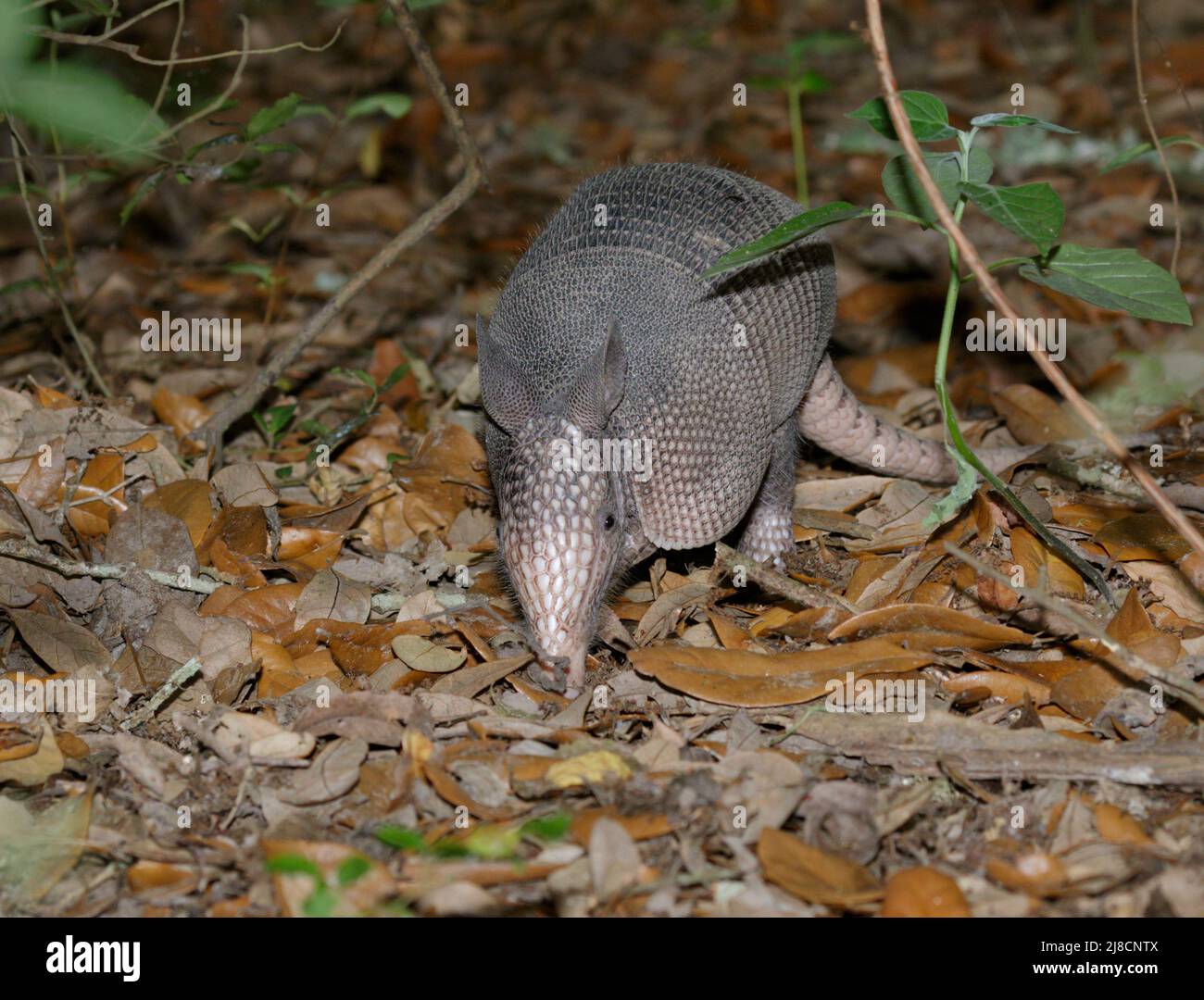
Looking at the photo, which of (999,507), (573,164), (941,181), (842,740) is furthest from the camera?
(573,164)

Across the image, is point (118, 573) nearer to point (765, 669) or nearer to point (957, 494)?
point (765, 669)

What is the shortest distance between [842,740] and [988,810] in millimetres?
466

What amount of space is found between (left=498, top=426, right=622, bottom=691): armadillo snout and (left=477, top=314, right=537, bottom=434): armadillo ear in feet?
0.59

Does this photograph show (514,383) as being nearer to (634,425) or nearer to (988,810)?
(634,425)

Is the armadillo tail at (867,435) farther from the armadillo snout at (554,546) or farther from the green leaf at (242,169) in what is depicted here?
the green leaf at (242,169)

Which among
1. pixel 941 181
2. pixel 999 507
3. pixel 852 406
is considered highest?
pixel 941 181

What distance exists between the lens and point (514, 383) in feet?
13.8

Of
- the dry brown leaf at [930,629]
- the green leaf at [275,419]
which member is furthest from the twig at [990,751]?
the green leaf at [275,419]

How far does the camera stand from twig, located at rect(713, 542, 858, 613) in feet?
14.0

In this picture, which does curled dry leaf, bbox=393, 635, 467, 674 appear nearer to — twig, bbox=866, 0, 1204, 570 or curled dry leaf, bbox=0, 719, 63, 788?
curled dry leaf, bbox=0, 719, 63, 788

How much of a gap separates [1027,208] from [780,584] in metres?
1.52

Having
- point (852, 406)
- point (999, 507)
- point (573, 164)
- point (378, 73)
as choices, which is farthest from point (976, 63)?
point (999, 507)

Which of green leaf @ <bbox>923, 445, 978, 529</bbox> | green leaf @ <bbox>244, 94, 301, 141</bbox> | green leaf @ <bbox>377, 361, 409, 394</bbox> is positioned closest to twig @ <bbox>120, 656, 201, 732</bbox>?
green leaf @ <bbox>377, 361, 409, 394</bbox>

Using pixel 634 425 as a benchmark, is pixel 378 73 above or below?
above
